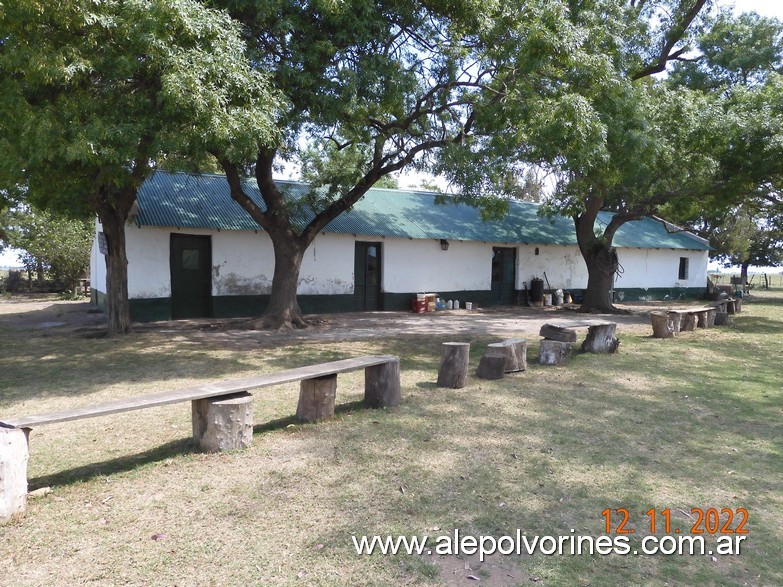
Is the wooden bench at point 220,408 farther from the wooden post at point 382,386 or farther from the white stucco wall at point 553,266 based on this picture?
the white stucco wall at point 553,266

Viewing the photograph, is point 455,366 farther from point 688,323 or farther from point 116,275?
point 688,323

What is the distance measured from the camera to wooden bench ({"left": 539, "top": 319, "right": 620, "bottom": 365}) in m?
9.11

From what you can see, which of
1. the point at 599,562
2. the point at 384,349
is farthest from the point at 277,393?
the point at 599,562

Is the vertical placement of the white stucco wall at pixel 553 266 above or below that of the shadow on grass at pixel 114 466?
above

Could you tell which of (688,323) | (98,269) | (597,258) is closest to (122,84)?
(98,269)

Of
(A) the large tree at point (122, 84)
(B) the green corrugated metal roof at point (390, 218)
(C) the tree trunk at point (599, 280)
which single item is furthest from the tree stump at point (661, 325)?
(A) the large tree at point (122, 84)

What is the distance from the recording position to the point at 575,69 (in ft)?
31.9

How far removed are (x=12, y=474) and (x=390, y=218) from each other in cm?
1586

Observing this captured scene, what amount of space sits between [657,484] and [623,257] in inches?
837

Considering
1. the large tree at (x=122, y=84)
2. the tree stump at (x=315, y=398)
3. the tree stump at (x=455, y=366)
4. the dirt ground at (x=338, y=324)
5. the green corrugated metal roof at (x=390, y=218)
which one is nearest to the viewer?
the tree stump at (x=315, y=398)

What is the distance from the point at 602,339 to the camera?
10.2 m

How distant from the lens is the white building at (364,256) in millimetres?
14609
